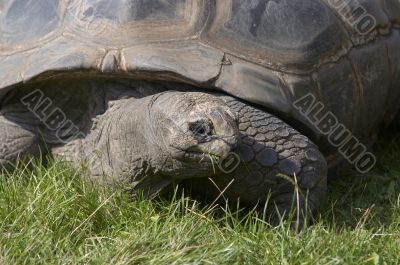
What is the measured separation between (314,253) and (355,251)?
0.18 metres

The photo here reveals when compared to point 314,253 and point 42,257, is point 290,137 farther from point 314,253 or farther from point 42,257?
point 42,257

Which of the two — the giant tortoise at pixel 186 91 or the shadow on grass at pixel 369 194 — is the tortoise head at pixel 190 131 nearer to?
the giant tortoise at pixel 186 91

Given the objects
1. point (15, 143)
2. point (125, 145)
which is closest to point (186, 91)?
point (125, 145)

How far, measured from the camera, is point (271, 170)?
3826 millimetres

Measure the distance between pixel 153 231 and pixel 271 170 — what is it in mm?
693

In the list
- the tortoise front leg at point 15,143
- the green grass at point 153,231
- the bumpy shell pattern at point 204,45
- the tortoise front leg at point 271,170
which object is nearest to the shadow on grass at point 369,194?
the green grass at point 153,231

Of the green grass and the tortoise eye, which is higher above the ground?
the tortoise eye

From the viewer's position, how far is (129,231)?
356 cm

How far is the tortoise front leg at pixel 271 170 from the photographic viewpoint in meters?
3.79

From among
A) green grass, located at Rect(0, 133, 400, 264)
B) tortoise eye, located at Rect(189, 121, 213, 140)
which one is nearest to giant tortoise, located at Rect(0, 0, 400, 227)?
tortoise eye, located at Rect(189, 121, 213, 140)

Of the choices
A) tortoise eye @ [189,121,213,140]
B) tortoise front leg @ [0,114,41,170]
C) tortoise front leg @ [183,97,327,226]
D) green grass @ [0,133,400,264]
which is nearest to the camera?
green grass @ [0,133,400,264]

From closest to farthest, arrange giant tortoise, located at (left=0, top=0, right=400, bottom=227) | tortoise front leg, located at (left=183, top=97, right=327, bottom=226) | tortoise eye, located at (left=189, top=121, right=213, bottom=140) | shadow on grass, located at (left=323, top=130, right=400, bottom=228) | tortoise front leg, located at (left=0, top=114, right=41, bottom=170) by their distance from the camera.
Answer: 1. tortoise eye, located at (left=189, top=121, right=213, bottom=140)
2. giant tortoise, located at (left=0, top=0, right=400, bottom=227)
3. tortoise front leg, located at (left=183, top=97, right=327, bottom=226)
4. shadow on grass, located at (left=323, top=130, right=400, bottom=228)
5. tortoise front leg, located at (left=0, top=114, right=41, bottom=170)

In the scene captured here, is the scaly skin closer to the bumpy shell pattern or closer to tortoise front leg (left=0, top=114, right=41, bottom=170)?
tortoise front leg (left=0, top=114, right=41, bottom=170)

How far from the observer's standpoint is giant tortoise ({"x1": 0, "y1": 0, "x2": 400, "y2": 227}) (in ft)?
12.0
